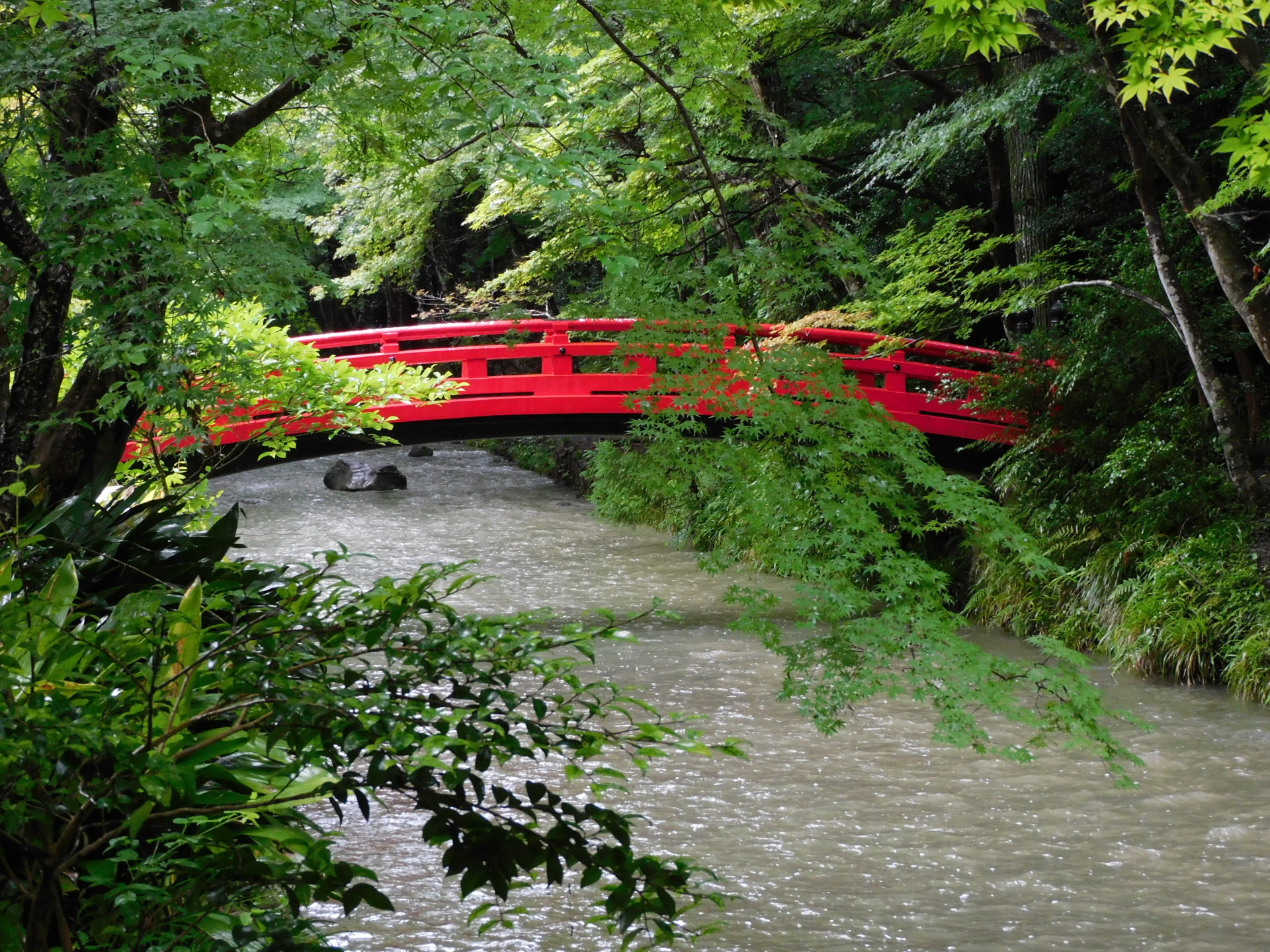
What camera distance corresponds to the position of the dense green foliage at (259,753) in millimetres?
1749

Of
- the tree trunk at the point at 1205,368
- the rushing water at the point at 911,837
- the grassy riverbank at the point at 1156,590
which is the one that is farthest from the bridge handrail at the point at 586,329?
the rushing water at the point at 911,837

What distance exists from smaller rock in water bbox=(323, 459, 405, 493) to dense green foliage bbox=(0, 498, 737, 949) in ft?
46.6

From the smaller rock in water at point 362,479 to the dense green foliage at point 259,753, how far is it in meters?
14.2

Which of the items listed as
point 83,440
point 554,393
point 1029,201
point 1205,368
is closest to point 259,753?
point 83,440

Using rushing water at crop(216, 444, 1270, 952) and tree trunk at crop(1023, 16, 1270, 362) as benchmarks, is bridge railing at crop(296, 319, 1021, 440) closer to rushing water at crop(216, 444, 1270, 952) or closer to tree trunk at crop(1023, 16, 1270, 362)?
tree trunk at crop(1023, 16, 1270, 362)

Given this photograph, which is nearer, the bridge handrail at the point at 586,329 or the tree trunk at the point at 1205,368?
the tree trunk at the point at 1205,368

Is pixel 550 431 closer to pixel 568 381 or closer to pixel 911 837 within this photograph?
pixel 568 381

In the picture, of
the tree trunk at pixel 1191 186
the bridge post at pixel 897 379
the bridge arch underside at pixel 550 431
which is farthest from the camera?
the bridge arch underside at pixel 550 431

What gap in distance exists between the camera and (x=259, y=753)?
2.45m

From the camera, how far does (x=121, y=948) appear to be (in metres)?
2.02

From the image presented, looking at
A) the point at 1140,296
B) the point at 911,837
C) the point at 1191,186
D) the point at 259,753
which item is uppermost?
the point at 1191,186

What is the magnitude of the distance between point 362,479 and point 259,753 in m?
14.4

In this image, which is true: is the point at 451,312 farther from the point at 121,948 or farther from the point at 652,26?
the point at 121,948

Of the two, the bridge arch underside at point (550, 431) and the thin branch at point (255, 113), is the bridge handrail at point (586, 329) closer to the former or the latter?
the bridge arch underside at point (550, 431)
